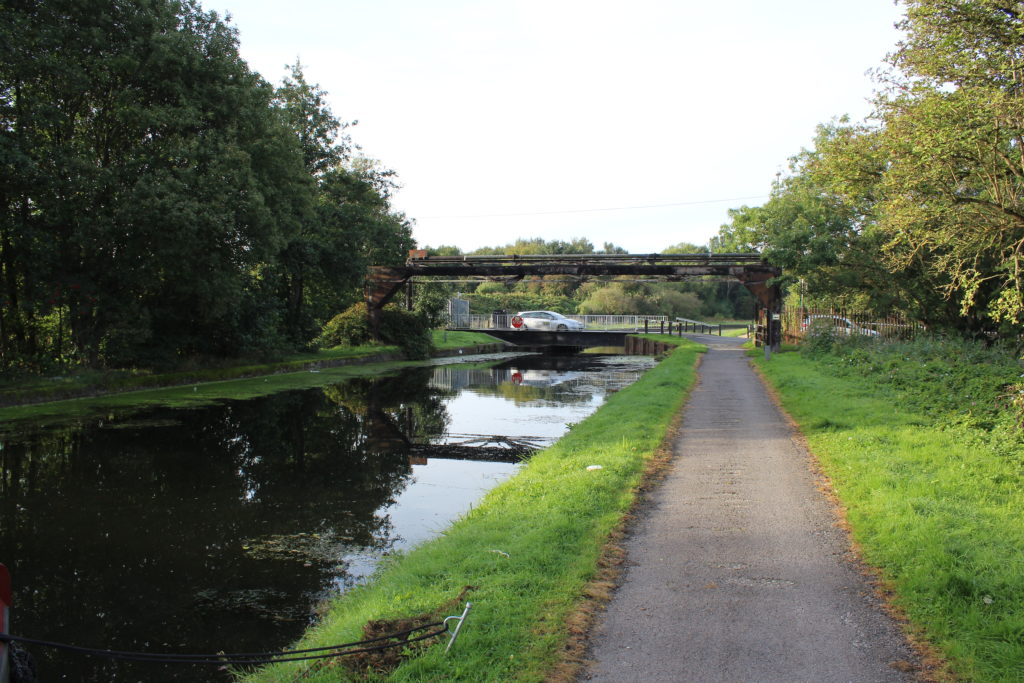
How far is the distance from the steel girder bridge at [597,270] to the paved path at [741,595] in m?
22.2

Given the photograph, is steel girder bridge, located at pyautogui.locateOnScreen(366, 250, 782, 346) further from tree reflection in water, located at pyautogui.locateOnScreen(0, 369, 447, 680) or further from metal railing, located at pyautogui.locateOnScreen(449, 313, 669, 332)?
tree reflection in water, located at pyautogui.locateOnScreen(0, 369, 447, 680)

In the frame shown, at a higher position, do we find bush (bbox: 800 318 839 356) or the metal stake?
bush (bbox: 800 318 839 356)

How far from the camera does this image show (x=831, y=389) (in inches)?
632

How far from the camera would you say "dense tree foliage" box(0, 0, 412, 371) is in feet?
51.3

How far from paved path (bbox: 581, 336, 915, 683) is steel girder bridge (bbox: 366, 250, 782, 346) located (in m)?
22.2

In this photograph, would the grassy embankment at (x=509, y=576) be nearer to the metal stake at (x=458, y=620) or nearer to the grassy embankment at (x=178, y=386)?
the metal stake at (x=458, y=620)

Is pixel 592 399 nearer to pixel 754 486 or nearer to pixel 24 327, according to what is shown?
pixel 754 486

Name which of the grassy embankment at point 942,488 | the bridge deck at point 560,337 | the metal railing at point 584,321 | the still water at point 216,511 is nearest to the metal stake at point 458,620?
the still water at point 216,511

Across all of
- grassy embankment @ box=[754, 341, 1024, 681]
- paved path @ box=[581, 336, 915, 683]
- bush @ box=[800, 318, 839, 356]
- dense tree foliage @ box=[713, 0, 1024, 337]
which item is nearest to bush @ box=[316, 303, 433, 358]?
bush @ box=[800, 318, 839, 356]

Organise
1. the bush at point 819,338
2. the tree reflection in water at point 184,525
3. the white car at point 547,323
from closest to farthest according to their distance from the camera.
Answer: the tree reflection in water at point 184,525, the bush at point 819,338, the white car at point 547,323

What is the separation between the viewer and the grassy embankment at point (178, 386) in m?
15.7

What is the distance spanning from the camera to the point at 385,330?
113 ft

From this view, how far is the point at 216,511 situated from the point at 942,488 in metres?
7.91

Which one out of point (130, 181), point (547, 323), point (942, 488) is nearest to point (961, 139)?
point (942, 488)
